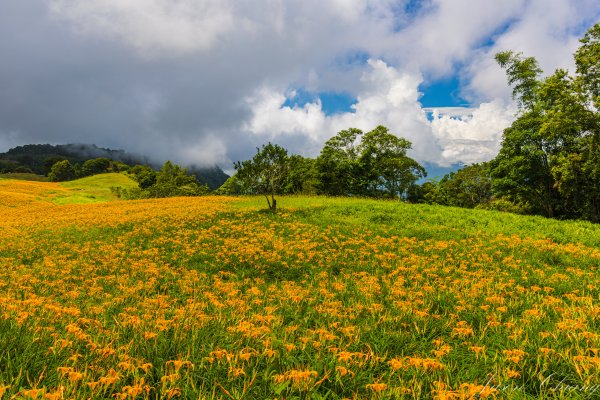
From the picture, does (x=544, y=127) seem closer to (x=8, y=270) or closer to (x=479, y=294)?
(x=479, y=294)

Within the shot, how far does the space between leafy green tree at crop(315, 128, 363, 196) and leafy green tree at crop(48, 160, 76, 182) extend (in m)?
101

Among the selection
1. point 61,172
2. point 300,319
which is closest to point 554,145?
point 300,319

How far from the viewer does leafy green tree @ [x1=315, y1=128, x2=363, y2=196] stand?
51156 millimetres

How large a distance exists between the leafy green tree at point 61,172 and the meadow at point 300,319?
114762 mm

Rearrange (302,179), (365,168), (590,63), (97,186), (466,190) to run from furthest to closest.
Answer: (97,186)
(466,190)
(302,179)
(365,168)
(590,63)

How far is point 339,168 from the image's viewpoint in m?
51.3

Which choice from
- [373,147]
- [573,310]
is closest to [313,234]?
[573,310]

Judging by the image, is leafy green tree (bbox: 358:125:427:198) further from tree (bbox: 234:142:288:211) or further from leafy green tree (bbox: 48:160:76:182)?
leafy green tree (bbox: 48:160:76:182)

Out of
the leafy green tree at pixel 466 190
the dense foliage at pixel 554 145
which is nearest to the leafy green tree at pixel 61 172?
the leafy green tree at pixel 466 190

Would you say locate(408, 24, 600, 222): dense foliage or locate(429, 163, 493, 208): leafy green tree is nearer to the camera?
locate(408, 24, 600, 222): dense foliage

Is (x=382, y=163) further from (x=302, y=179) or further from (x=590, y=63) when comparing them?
(x=590, y=63)

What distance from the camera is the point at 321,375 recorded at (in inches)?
102

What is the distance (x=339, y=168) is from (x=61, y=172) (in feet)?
354

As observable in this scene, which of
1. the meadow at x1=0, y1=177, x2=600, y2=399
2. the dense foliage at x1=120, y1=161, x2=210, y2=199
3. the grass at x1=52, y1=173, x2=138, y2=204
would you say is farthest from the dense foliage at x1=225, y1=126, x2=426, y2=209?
the meadow at x1=0, y1=177, x2=600, y2=399
